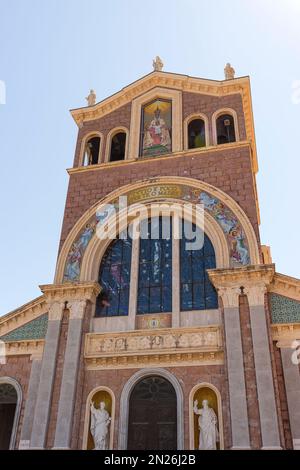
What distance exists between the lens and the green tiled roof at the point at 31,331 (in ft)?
63.9

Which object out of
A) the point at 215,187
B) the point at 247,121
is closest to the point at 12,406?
the point at 215,187

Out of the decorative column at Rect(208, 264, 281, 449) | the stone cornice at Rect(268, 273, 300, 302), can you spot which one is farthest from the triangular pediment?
the stone cornice at Rect(268, 273, 300, 302)

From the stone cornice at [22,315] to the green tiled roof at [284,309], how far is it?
364 inches

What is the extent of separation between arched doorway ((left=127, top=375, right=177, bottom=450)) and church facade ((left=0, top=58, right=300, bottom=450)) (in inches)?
1.5

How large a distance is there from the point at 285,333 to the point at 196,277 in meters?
4.04

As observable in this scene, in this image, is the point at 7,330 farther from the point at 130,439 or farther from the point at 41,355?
the point at 130,439

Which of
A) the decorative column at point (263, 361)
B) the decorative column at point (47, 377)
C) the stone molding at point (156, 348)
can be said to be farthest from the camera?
the stone molding at point (156, 348)

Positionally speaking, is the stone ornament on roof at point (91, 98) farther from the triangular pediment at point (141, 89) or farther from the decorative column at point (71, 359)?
the decorative column at point (71, 359)

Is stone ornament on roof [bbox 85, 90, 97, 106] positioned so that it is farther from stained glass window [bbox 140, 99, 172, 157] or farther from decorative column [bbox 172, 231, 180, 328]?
decorative column [bbox 172, 231, 180, 328]

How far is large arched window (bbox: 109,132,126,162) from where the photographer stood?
24.6 m

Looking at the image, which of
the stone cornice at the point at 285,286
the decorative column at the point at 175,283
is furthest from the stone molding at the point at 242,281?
the decorative column at the point at 175,283

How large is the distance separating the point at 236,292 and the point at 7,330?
958 centimetres

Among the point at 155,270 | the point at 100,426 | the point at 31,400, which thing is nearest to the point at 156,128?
the point at 155,270

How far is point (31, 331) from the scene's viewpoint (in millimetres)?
19688
